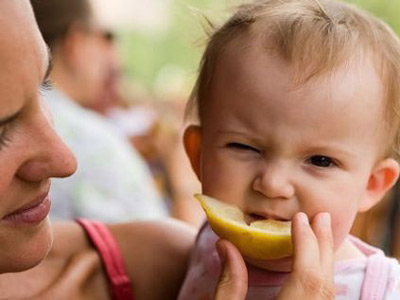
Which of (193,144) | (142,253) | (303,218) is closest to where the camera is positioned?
(303,218)

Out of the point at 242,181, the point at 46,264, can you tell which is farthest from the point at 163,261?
the point at 242,181

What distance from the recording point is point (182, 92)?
6.07 meters

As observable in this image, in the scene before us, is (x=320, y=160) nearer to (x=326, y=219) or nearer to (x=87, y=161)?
(x=326, y=219)

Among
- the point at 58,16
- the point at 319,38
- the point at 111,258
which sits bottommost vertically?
the point at 58,16

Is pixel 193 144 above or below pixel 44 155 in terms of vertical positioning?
below

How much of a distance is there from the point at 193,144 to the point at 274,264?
317 millimetres

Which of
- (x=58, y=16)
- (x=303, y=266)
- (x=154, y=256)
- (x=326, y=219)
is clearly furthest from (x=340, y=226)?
(x=58, y=16)

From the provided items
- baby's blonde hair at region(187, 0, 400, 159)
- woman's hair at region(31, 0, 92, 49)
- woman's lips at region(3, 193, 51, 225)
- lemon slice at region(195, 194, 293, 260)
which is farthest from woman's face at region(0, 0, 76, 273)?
woman's hair at region(31, 0, 92, 49)

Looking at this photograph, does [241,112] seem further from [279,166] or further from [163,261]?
[163,261]

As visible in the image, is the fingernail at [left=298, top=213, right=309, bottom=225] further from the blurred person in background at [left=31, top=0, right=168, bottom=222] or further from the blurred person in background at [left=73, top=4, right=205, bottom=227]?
the blurred person in background at [left=73, top=4, right=205, bottom=227]

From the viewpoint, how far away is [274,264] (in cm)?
139

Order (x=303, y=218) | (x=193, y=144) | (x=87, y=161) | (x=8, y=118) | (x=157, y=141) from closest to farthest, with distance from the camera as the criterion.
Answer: (x=8, y=118), (x=303, y=218), (x=193, y=144), (x=87, y=161), (x=157, y=141)

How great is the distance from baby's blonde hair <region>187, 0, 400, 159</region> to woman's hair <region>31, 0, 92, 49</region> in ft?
6.58

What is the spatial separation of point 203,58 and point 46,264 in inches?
21.1
